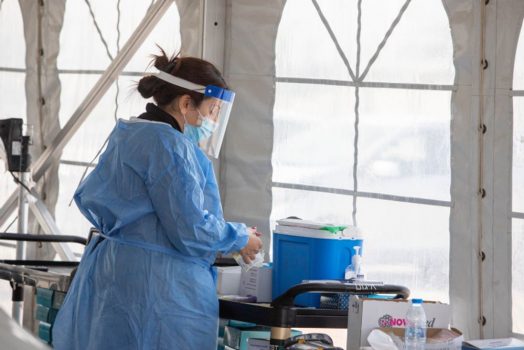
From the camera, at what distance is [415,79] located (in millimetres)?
4273

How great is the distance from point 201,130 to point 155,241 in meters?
0.39

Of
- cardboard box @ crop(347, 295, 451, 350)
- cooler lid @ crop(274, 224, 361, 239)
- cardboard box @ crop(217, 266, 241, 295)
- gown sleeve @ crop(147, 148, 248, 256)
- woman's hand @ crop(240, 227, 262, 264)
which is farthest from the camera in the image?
cardboard box @ crop(217, 266, 241, 295)

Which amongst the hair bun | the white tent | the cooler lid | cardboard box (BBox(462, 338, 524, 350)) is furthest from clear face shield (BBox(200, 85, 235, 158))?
the white tent

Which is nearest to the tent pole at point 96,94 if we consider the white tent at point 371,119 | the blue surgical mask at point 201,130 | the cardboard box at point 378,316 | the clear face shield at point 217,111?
the white tent at point 371,119

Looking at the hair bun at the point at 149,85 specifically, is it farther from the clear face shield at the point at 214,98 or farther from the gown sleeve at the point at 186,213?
the gown sleeve at the point at 186,213

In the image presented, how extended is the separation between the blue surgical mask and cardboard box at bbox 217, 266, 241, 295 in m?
0.48

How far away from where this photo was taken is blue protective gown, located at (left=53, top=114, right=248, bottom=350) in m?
2.53

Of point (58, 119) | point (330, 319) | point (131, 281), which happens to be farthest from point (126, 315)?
point (58, 119)

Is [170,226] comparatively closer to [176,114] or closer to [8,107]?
[176,114]

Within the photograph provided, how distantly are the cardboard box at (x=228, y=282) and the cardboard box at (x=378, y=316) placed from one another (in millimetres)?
665

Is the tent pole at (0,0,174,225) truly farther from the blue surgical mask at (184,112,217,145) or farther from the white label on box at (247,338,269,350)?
the white label on box at (247,338,269,350)

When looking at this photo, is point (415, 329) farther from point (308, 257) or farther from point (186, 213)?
point (186, 213)

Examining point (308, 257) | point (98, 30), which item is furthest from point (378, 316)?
point (98, 30)

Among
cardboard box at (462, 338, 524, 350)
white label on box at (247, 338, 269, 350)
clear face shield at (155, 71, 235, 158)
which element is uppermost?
clear face shield at (155, 71, 235, 158)
